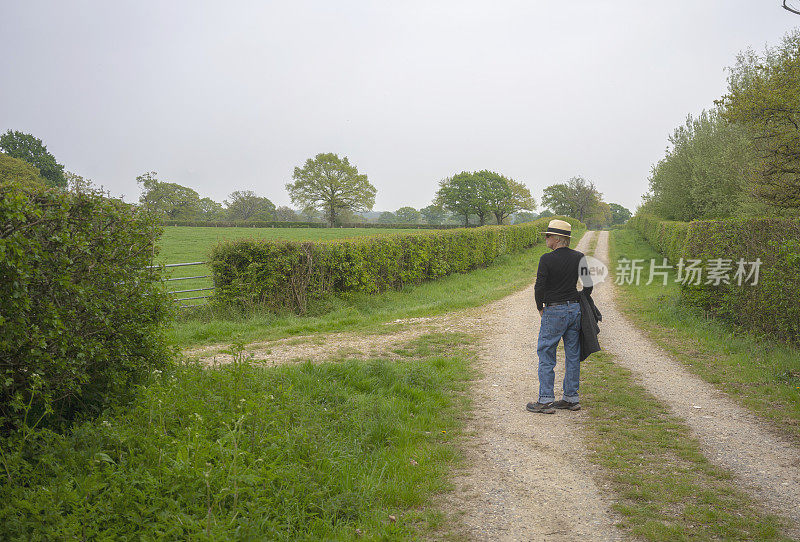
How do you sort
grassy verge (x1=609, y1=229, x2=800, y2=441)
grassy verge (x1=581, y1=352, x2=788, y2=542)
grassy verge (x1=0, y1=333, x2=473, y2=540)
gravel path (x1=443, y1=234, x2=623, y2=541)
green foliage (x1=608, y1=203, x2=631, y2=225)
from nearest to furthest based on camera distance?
grassy verge (x1=0, y1=333, x2=473, y2=540) < grassy verge (x1=581, y1=352, x2=788, y2=542) < gravel path (x1=443, y1=234, x2=623, y2=541) < grassy verge (x1=609, y1=229, x2=800, y2=441) < green foliage (x1=608, y1=203, x2=631, y2=225)

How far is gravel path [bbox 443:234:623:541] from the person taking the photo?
3402 millimetres

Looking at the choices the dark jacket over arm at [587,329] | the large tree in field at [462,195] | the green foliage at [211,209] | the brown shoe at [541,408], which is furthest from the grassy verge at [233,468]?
the green foliage at [211,209]

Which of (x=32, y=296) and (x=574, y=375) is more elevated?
(x=32, y=296)

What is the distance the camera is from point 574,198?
97875 mm

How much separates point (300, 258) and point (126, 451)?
9251mm

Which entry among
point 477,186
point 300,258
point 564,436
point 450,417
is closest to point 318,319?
point 300,258

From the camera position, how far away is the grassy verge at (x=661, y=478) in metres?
3.28

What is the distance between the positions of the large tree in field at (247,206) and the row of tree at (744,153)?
7671 centimetres

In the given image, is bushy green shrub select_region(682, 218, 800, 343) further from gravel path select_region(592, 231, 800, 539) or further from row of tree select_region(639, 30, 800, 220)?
row of tree select_region(639, 30, 800, 220)

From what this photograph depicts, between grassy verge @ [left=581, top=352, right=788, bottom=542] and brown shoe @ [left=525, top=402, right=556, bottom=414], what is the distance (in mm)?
447

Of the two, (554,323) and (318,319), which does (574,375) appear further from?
(318,319)

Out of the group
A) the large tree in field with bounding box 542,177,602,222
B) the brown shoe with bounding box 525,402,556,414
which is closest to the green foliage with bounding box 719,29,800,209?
the brown shoe with bounding box 525,402,556,414

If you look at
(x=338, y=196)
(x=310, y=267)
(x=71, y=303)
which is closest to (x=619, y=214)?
(x=338, y=196)

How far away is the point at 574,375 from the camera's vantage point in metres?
5.86
